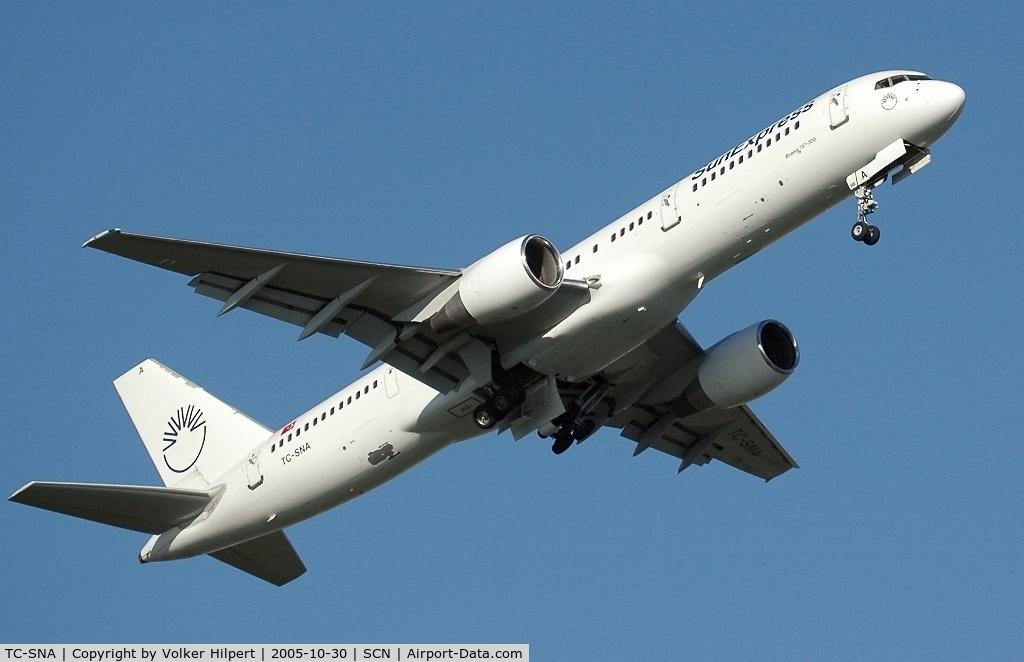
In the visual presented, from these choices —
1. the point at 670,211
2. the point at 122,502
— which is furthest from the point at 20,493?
the point at 670,211

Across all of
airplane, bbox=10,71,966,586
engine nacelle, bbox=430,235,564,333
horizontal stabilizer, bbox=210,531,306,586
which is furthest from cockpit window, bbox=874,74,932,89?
horizontal stabilizer, bbox=210,531,306,586

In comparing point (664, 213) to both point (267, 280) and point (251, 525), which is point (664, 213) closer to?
point (267, 280)

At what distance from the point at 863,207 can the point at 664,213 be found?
4.15m

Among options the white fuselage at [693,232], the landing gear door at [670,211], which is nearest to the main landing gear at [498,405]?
the white fuselage at [693,232]

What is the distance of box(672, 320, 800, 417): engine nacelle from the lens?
115 feet

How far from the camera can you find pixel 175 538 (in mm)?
36438

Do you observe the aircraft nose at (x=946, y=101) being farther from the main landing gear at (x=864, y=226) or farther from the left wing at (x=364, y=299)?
the left wing at (x=364, y=299)

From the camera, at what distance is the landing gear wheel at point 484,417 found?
3325 centimetres

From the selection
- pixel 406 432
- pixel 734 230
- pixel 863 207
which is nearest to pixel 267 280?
pixel 406 432

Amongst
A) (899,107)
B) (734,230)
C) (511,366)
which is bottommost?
(511,366)

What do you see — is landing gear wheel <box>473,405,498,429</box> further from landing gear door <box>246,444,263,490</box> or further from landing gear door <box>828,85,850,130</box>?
landing gear door <box>828,85,850,130</box>

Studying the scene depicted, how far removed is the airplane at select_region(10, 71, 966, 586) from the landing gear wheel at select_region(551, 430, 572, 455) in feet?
0.16
